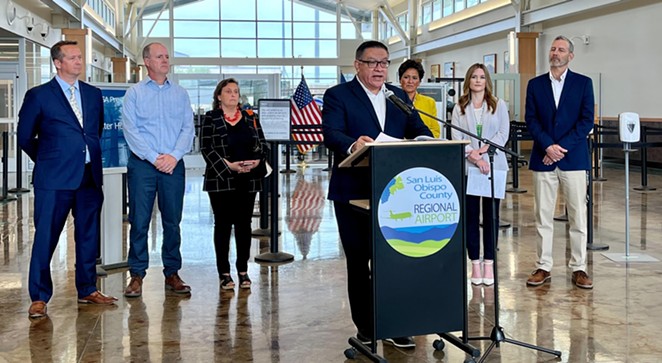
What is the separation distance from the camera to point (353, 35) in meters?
32.2

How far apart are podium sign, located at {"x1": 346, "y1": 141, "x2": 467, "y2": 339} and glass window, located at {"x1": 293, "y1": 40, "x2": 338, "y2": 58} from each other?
28.6m

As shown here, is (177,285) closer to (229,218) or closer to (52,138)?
(229,218)

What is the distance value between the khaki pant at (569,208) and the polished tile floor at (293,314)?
22 centimetres

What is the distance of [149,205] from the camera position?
5.23m

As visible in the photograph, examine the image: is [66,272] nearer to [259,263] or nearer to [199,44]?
[259,263]

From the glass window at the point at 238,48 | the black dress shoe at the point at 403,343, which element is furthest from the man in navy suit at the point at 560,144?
the glass window at the point at 238,48

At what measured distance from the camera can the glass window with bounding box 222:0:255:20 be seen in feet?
103

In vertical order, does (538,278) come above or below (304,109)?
below

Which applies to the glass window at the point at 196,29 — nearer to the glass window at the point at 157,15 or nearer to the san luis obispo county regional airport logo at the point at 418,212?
the glass window at the point at 157,15

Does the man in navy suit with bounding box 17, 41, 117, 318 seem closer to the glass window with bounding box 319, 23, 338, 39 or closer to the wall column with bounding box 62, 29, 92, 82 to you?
the wall column with bounding box 62, 29, 92, 82

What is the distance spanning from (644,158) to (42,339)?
33.2ft

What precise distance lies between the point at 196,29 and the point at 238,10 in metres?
1.87

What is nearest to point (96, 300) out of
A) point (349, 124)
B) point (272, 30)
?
point (349, 124)

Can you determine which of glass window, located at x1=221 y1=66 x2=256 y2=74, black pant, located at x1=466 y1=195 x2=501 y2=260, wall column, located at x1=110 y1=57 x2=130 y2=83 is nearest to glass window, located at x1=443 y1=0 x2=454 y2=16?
glass window, located at x1=221 y1=66 x2=256 y2=74
